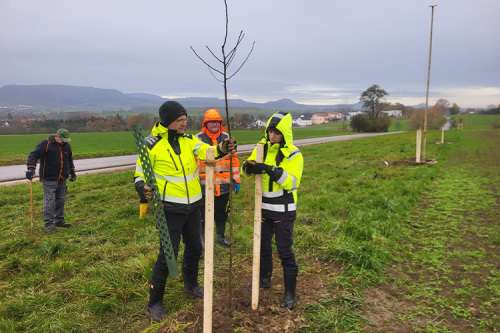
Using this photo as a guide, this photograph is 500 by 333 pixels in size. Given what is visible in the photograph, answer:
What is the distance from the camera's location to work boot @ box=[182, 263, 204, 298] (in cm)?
397

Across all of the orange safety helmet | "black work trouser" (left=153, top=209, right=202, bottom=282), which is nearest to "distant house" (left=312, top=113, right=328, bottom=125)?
the orange safety helmet

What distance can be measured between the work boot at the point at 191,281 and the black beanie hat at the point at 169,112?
1.89 meters

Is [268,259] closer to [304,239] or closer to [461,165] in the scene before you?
[304,239]

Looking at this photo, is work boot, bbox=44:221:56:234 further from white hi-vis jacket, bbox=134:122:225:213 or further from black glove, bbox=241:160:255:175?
black glove, bbox=241:160:255:175

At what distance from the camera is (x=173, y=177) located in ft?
11.2

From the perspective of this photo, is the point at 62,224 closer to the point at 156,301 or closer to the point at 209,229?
the point at 156,301

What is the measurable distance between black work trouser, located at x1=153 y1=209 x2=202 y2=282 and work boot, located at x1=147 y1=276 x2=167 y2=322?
0.08m

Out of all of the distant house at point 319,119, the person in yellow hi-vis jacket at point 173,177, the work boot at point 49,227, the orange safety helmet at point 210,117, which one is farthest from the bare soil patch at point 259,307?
the distant house at point 319,119

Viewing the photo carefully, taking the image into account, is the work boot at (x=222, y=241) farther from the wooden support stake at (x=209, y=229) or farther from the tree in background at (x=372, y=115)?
the tree in background at (x=372, y=115)

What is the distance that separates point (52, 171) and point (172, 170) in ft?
16.3

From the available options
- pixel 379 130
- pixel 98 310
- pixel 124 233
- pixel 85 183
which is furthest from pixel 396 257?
pixel 379 130

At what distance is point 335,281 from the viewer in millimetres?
4359

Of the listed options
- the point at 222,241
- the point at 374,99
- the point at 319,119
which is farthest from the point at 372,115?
the point at 222,241

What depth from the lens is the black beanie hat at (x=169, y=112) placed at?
342 centimetres
